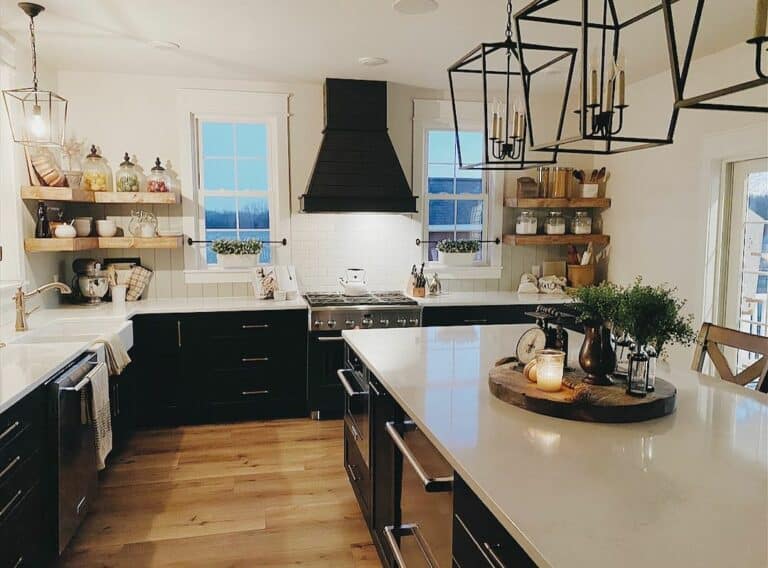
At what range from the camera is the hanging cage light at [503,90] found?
6.14 ft

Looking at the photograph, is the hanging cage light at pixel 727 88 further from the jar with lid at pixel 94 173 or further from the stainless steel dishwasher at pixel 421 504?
the jar with lid at pixel 94 173

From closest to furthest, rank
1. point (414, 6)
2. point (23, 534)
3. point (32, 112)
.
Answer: point (23, 534) → point (414, 6) → point (32, 112)

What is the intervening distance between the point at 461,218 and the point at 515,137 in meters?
3.13

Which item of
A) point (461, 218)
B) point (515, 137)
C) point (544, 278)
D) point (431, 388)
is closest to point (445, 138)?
point (461, 218)

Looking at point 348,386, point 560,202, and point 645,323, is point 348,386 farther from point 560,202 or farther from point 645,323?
point 560,202

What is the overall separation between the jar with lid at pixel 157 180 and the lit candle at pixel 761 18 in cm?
414

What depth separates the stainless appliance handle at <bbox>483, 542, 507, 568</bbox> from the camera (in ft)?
4.05

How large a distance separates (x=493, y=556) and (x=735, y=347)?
1.66 m

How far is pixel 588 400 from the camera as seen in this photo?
5.60 ft

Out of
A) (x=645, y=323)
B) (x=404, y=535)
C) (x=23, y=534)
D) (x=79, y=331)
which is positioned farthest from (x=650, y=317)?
(x=79, y=331)

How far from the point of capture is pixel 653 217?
4.54 meters

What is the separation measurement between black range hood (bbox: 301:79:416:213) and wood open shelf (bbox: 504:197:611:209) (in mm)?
934

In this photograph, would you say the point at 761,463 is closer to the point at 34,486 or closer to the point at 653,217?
the point at 34,486

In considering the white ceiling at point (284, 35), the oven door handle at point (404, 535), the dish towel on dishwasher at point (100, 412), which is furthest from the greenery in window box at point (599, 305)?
the dish towel on dishwasher at point (100, 412)
